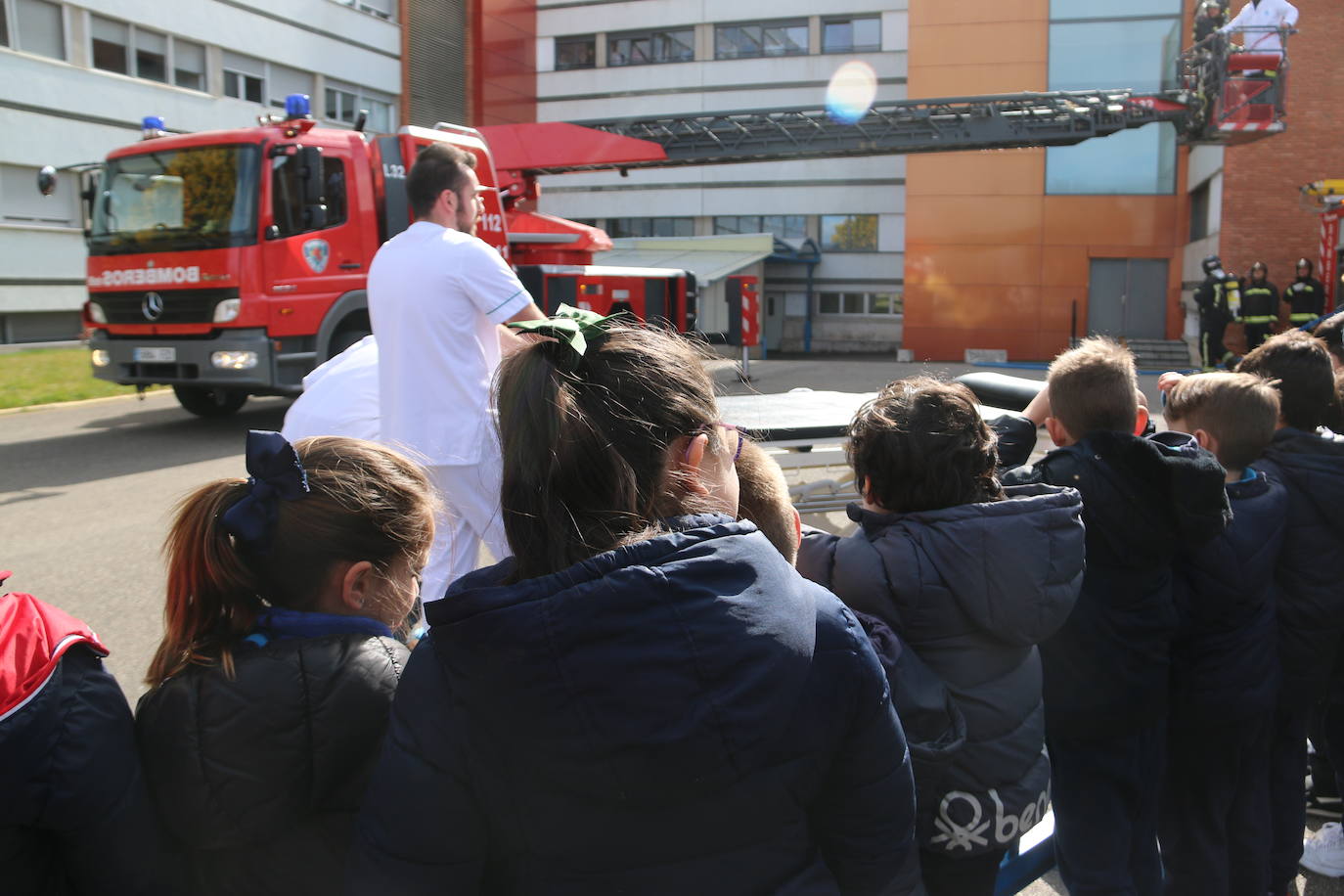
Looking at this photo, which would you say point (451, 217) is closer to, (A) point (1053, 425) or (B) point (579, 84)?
(A) point (1053, 425)

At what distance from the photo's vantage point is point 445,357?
3.46 m

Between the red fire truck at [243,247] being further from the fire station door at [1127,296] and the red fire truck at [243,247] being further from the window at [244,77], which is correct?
the fire station door at [1127,296]

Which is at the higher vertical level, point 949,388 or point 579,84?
point 579,84

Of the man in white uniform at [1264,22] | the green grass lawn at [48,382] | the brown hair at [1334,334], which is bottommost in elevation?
the green grass lawn at [48,382]

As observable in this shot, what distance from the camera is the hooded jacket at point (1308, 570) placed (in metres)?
2.78

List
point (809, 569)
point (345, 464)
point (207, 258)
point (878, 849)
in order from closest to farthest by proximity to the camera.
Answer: point (878, 849)
point (345, 464)
point (809, 569)
point (207, 258)

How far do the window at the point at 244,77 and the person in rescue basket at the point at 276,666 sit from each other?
27.4 m

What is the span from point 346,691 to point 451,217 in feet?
7.99

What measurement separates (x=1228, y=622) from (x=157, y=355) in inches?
392

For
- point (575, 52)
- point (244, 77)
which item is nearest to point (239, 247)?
point (244, 77)

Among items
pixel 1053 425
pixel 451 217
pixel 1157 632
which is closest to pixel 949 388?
pixel 1053 425

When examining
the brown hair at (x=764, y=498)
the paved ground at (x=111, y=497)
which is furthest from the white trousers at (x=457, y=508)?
the brown hair at (x=764, y=498)

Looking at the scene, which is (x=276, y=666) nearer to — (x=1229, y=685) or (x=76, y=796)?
(x=76, y=796)

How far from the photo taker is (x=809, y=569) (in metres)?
2.03
